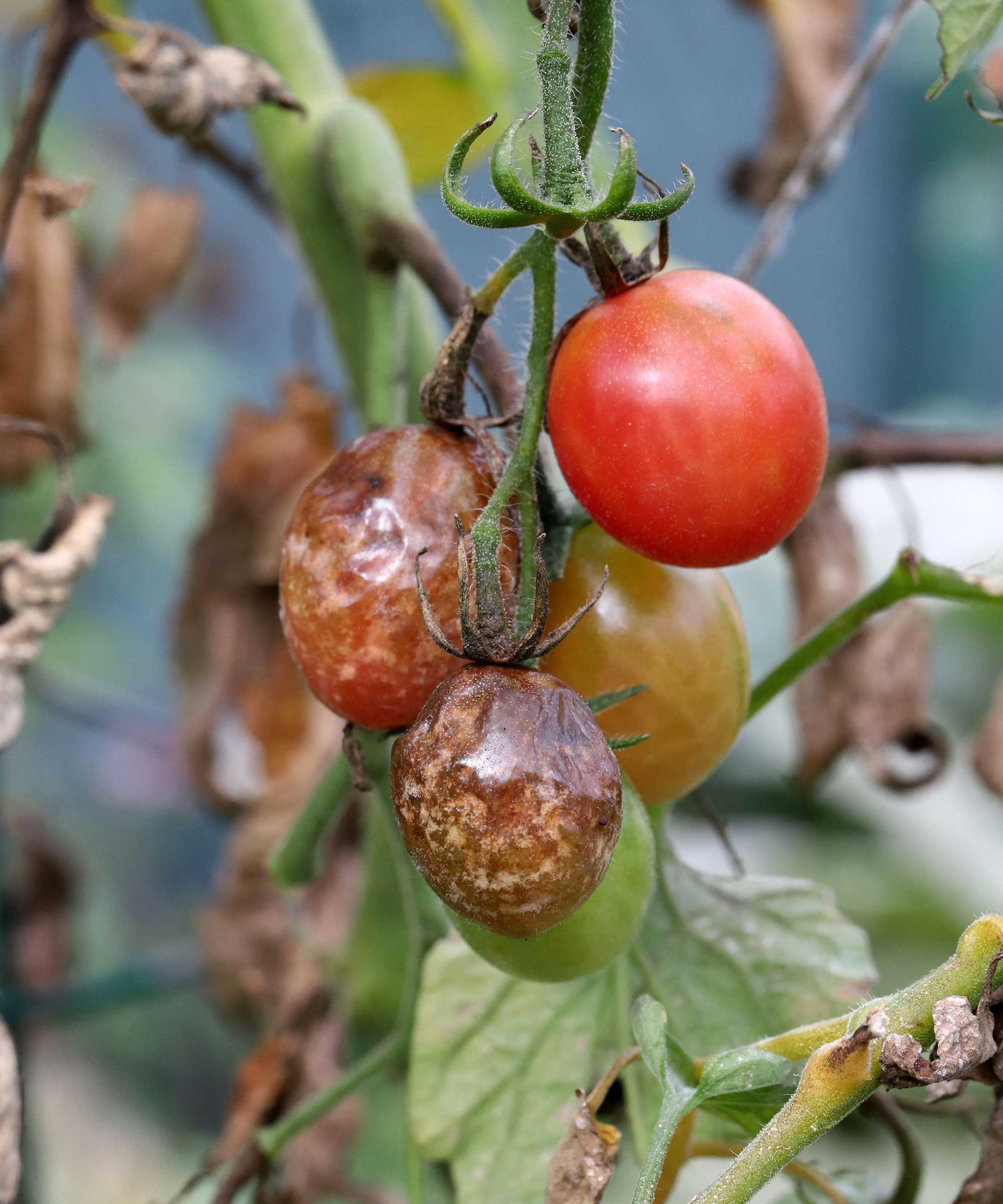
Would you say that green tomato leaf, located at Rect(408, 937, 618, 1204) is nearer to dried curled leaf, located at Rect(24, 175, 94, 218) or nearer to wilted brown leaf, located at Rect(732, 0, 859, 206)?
dried curled leaf, located at Rect(24, 175, 94, 218)

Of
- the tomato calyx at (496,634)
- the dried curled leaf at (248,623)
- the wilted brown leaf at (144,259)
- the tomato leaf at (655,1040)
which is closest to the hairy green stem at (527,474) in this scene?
the tomato calyx at (496,634)

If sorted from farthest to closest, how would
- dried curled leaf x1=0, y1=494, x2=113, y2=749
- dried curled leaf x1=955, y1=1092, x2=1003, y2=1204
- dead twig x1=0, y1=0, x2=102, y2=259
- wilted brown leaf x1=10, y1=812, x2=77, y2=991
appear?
wilted brown leaf x1=10, y1=812, x2=77, y2=991 < dead twig x1=0, y1=0, x2=102, y2=259 < dried curled leaf x1=0, y1=494, x2=113, y2=749 < dried curled leaf x1=955, y1=1092, x2=1003, y2=1204

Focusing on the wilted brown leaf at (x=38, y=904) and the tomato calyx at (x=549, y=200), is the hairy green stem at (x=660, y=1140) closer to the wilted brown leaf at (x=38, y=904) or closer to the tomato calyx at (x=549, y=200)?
the tomato calyx at (x=549, y=200)

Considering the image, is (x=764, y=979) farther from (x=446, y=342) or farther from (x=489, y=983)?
(x=446, y=342)

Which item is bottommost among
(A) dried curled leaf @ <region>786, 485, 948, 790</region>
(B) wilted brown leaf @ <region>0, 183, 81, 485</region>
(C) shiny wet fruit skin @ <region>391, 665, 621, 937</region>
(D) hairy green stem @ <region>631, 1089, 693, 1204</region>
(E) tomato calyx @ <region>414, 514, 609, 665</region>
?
(A) dried curled leaf @ <region>786, 485, 948, 790</region>

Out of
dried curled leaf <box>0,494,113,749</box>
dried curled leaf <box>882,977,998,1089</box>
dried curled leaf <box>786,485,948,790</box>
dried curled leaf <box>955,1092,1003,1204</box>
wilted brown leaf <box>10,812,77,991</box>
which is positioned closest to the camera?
dried curled leaf <box>882,977,998,1089</box>

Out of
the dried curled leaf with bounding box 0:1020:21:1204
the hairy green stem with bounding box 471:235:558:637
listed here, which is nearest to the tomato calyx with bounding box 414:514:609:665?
the hairy green stem with bounding box 471:235:558:637

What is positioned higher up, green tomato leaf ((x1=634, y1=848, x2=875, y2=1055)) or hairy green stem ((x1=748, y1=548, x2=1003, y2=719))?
hairy green stem ((x1=748, y1=548, x2=1003, y2=719))

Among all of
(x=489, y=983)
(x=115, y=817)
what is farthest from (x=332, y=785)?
(x=115, y=817)
